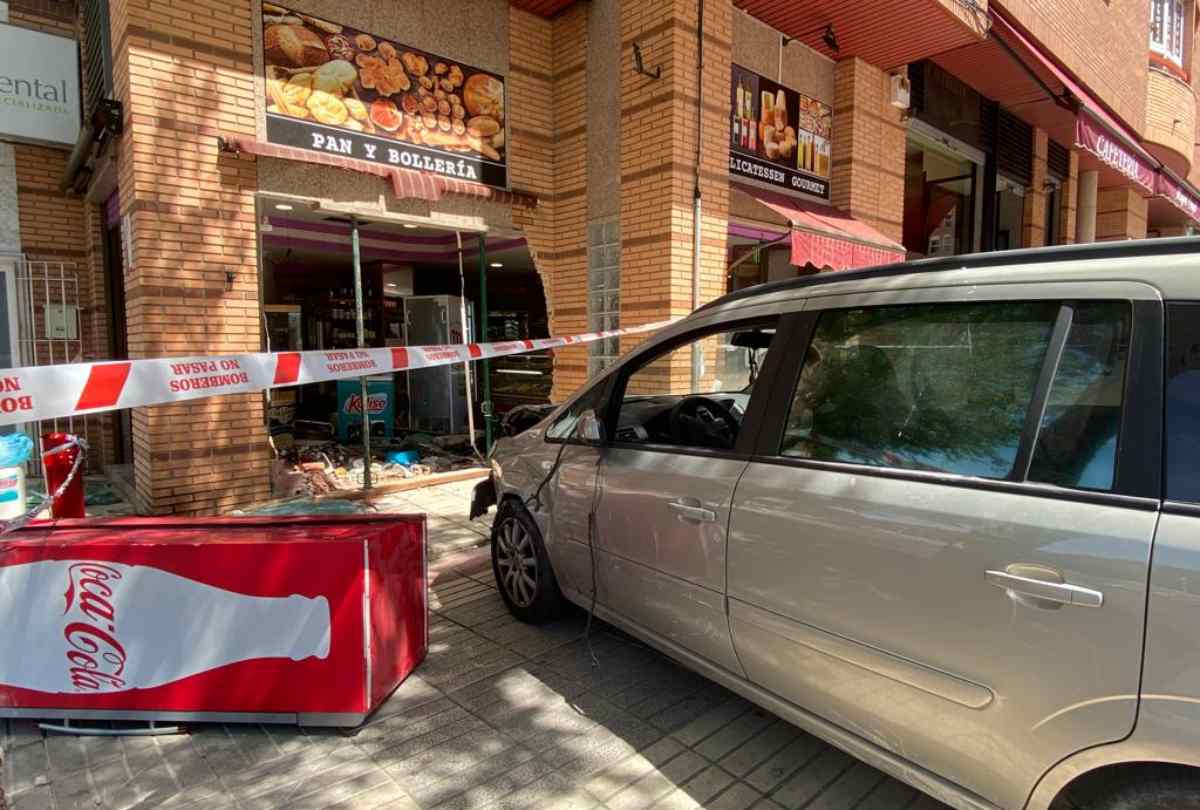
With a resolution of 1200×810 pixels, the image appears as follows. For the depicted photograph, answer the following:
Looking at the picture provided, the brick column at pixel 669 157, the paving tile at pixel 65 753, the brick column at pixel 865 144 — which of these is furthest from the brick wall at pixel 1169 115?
the paving tile at pixel 65 753

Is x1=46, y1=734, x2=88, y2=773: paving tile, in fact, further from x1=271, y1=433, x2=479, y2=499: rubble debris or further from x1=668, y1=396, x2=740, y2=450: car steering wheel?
x1=271, y1=433, x2=479, y2=499: rubble debris

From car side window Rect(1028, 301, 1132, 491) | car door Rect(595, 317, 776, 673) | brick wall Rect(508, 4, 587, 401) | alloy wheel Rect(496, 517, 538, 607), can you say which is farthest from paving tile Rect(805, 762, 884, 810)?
brick wall Rect(508, 4, 587, 401)

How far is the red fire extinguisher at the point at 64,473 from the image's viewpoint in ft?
13.8

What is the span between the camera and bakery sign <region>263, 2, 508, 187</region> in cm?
605

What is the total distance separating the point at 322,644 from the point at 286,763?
447 millimetres

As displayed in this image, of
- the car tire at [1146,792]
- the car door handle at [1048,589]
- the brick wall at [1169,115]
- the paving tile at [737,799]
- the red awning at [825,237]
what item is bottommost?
the paving tile at [737,799]

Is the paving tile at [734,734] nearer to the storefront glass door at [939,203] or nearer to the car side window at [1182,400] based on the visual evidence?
the car side window at [1182,400]

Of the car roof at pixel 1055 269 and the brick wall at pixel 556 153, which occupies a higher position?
the brick wall at pixel 556 153

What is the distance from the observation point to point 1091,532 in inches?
64.8

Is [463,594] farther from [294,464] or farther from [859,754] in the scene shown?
[294,464]

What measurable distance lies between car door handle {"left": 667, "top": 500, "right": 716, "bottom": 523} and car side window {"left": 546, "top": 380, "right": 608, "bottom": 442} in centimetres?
87

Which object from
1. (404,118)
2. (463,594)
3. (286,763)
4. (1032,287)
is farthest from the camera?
(404,118)

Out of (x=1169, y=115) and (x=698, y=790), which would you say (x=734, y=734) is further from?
(x=1169, y=115)

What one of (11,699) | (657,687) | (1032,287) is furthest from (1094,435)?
(11,699)
